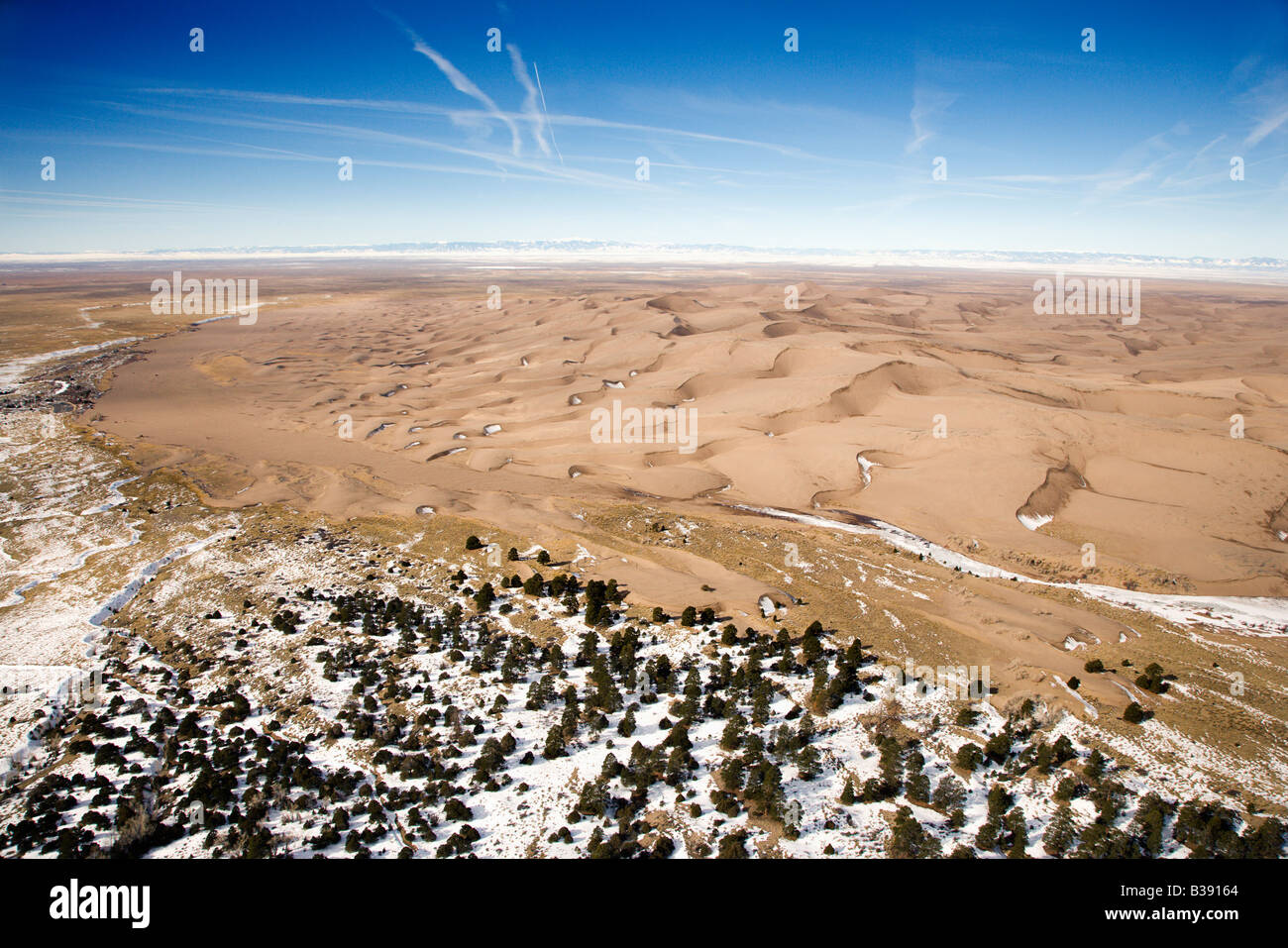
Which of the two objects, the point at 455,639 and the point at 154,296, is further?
the point at 154,296

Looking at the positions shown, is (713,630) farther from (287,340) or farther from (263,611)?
(287,340)

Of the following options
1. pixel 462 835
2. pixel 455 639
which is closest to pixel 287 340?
pixel 455 639
